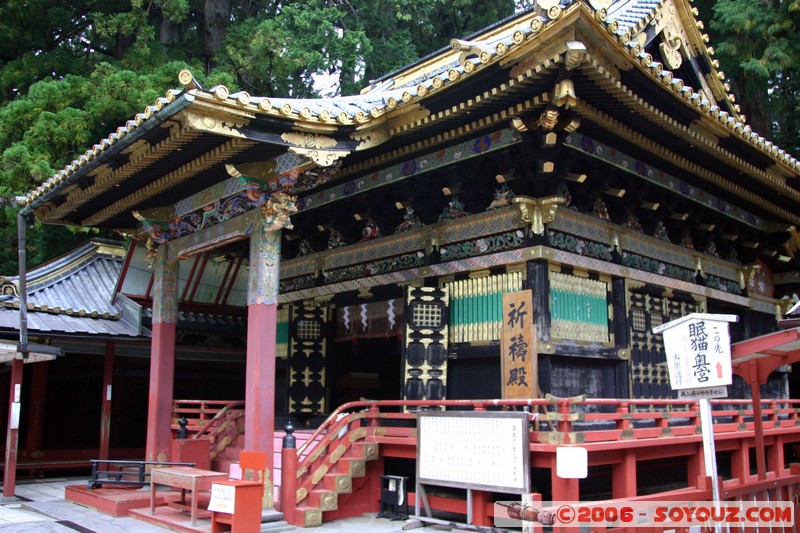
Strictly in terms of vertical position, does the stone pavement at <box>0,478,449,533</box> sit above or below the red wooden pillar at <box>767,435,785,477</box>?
below

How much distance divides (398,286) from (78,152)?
10.6 metres

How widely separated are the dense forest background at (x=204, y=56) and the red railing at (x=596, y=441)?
402 inches

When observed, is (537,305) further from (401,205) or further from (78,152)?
(78,152)

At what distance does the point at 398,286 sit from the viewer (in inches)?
454

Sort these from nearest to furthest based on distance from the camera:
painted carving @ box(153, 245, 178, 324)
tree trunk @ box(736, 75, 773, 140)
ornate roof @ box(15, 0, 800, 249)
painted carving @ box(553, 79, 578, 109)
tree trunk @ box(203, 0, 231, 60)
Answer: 1. ornate roof @ box(15, 0, 800, 249)
2. painted carving @ box(553, 79, 578, 109)
3. painted carving @ box(153, 245, 178, 324)
4. tree trunk @ box(736, 75, 773, 140)
5. tree trunk @ box(203, 0, 231, 60)

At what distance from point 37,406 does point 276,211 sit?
8395mm

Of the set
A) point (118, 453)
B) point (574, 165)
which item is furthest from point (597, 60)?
point (118, 453)

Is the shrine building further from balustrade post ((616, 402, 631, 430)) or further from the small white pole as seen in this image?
the small white pole

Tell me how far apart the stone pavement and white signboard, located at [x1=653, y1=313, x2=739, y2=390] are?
11.5 feet

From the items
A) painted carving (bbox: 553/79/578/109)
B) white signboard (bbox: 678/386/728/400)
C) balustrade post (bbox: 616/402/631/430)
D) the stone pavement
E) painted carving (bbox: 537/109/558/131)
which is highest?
painted carving (bbox: 553/79/578/109)

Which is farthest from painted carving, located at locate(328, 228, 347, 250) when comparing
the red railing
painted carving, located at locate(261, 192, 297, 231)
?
the red railing

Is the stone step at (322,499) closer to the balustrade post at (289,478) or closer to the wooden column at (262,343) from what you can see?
the balustrade post at (289,478)

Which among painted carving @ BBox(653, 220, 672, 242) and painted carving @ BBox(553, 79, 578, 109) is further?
painted carving @ BBox(653, 220, 672, 242)

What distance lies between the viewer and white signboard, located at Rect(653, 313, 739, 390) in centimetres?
668
